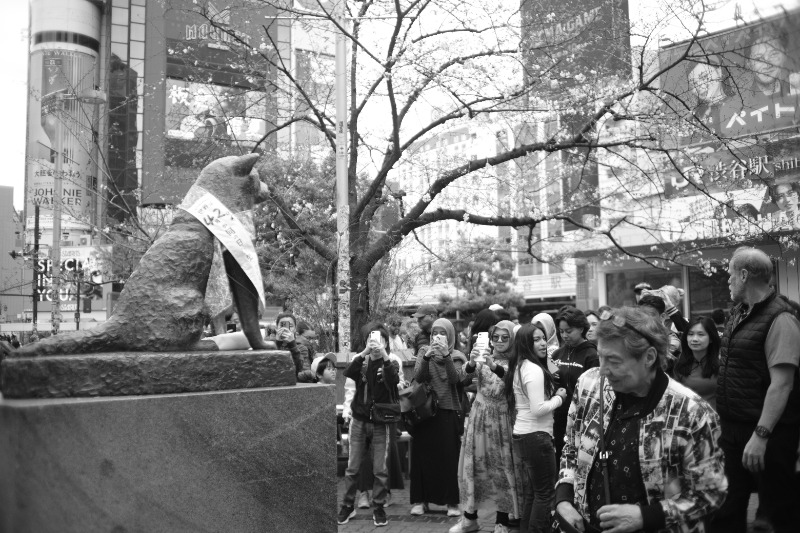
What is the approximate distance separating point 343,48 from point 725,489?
10.1 meters

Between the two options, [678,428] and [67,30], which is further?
[67,30]

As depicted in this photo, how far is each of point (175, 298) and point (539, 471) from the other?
11.2 feet

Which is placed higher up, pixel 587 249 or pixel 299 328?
pixel 587 249

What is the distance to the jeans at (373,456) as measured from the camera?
823cm

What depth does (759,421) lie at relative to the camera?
4609mm

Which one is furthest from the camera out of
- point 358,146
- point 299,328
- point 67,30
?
point 67,30

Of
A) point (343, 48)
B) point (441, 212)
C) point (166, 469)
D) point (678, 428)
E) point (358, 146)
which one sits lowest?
point (166, 469)

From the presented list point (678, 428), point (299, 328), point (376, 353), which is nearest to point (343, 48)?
point (299, 328)

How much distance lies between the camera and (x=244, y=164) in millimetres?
5246

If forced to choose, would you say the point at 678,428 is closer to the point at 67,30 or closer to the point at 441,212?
the point at 441,212

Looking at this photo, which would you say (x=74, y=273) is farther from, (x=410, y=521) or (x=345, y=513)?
(x=410, y=521)

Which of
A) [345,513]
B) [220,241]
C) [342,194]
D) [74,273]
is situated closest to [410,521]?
[345,513]

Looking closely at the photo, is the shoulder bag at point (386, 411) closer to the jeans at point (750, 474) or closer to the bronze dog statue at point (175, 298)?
the bronze dog statue at point (175, 298)

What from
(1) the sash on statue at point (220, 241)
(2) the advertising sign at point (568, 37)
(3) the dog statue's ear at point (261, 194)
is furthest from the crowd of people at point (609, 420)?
(2) the advertising sign at point (568, 37)
